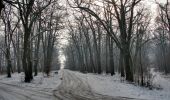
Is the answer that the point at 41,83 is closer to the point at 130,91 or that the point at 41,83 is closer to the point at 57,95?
the point at 57,95

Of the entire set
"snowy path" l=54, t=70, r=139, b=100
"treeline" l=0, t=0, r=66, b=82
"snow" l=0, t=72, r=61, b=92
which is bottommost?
"snow" l=0, t=72, r=61, b=92

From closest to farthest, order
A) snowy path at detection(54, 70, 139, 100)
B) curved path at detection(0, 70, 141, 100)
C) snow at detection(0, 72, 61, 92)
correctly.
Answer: snowy path at detection(54, 70, 139, 100)
curved path at detection(0, 70, 141, 100)
snow at detection(0, 72, 61, 92)

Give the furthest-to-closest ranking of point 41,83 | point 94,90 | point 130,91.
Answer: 1. point 41,83
2. point 94,90
3. point 130,91

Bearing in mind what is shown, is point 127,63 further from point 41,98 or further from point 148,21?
point 148,21

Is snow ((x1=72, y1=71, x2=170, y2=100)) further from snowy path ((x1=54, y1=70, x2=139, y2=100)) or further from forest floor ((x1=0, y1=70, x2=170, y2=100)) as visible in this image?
snowy path ((x1=54, y1=70, x2=139, y2=100))

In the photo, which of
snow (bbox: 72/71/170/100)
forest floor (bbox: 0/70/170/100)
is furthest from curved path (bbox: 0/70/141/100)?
snow (bbox: 72/71/170/100)

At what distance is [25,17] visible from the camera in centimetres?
2594

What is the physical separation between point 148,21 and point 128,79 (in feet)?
87.2

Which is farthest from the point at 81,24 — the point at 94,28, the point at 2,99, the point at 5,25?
the point at 2,99

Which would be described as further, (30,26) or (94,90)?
(30,26)

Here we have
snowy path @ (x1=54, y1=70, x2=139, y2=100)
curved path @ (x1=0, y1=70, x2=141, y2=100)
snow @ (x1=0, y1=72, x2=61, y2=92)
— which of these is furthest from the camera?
snow @ (x1=0, y1=72, x2=61, y2=92)

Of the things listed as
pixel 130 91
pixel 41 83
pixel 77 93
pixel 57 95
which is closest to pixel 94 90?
pixel 77 93

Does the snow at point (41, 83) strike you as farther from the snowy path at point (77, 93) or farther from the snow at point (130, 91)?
the snow at point (130, 91)

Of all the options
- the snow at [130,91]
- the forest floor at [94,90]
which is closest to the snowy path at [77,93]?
the forest floor at [94,90]
